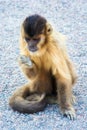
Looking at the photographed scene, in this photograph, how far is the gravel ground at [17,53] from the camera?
11.5 feet

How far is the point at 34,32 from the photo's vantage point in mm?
3355

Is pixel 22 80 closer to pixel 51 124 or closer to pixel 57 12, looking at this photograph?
pixel 51 124

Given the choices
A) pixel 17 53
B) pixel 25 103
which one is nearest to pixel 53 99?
pixel 25 103

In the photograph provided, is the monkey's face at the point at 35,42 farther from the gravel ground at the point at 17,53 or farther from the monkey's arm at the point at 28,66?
the gravel ground at the point at 17,53

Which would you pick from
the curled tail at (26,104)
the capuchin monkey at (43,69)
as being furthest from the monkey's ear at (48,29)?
the curled tail at (26,104)

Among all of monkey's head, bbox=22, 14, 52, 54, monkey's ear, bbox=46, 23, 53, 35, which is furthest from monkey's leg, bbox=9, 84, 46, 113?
monkey's ear, bbox=46, 23, 53, 35

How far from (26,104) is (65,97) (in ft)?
1.10

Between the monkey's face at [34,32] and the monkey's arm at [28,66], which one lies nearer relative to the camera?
the monkey's face at [34,32]

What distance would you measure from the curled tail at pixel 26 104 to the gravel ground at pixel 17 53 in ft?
0.15

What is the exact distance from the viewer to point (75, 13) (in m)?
5.93

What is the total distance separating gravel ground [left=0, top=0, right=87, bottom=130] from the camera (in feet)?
11.5

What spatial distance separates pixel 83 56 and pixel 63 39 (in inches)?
38.1

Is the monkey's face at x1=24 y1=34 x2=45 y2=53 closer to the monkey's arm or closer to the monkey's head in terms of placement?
the monkey's head

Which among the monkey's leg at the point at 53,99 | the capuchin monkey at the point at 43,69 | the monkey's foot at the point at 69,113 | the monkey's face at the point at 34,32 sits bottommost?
the monkey's foot at the point at 69,113
